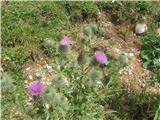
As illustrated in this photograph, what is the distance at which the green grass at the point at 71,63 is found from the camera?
294cm

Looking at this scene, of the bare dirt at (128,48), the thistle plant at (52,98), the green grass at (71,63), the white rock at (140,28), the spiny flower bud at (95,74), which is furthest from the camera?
the white rock at (140,28)

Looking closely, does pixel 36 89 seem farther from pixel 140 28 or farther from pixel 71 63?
pixel 140 28

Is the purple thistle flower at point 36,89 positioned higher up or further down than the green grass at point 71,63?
higher up

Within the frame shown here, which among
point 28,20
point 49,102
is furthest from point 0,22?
point 49,102

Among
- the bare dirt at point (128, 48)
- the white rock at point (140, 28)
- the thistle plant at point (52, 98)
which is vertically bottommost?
the bare dirt at point (128, 48)

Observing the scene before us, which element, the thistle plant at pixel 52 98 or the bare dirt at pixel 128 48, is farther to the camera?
the bare dirt at pixel 128 48

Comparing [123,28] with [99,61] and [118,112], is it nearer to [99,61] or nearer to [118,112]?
[118,112]

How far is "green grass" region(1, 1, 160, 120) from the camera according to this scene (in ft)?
9.64

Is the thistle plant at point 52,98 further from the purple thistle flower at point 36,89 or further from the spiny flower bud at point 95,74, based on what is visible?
the spiny flower bud at point 95,74

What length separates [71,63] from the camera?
296cm

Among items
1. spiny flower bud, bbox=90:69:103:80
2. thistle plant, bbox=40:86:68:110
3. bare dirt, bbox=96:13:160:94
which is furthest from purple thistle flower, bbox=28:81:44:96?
bare dirt, bbox=96:13:160:94

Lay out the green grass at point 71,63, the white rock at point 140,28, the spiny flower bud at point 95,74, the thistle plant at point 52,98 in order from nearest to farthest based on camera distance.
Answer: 1. the thistle plant at point 52,98
2. the spiny flower bud at point 95,74
3. the green grass at point 71,63
4. the white rock at point 140,28

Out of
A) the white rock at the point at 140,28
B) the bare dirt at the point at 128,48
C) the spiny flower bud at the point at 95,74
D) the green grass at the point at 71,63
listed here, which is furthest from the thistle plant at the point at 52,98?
the white rock at the point at 140,28

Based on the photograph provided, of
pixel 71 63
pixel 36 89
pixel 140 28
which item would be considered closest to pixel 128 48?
pixel 140 28
